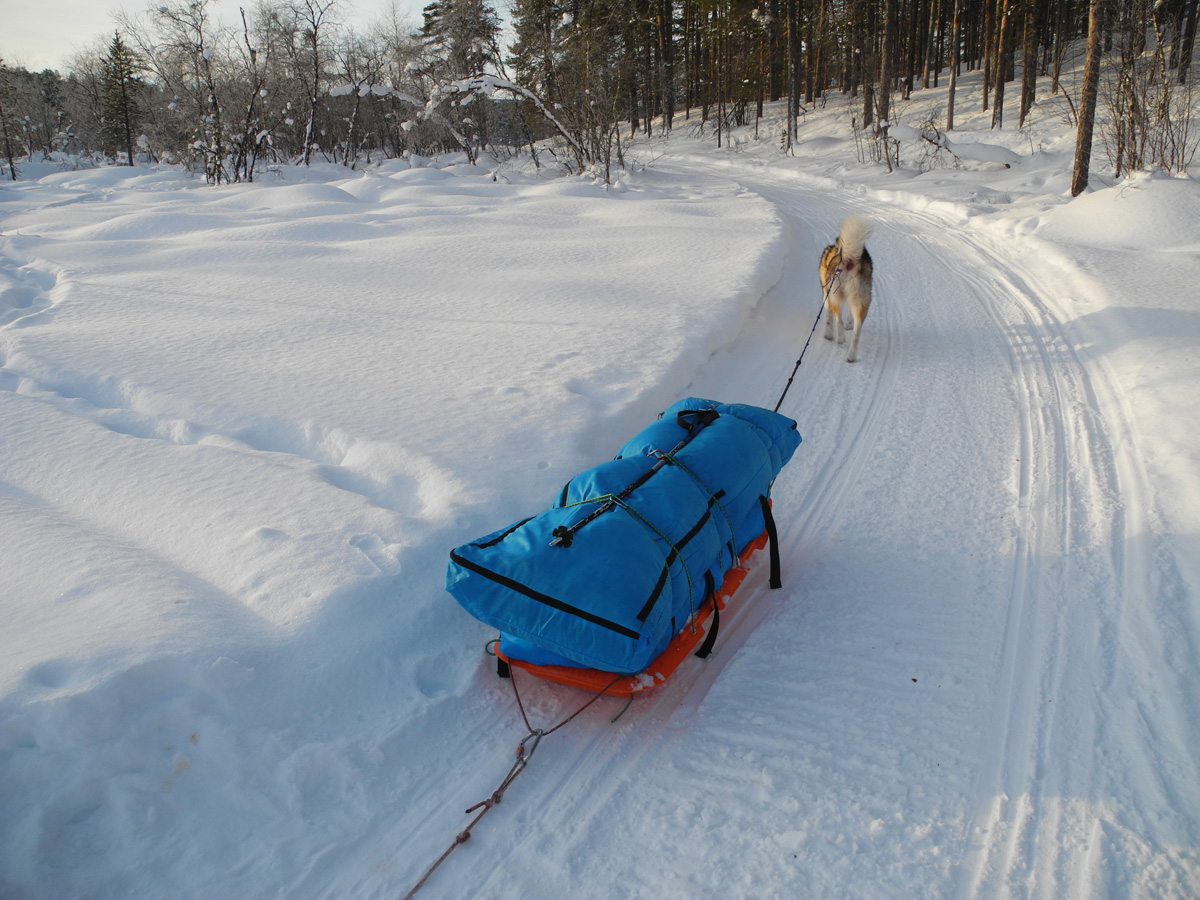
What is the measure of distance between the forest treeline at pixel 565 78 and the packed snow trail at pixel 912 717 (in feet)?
37.2

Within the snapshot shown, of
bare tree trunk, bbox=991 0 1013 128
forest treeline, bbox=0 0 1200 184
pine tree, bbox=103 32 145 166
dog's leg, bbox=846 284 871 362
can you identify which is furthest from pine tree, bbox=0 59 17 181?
bare tree trunk, bbox=991 0 1013 128

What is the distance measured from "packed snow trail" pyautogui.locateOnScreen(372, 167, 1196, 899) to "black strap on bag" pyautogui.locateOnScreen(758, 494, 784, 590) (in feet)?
0.22

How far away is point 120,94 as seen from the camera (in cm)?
2922

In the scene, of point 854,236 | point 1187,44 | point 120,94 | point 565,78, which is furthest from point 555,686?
point 120,94

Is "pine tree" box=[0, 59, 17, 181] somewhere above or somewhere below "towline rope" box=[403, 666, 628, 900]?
above

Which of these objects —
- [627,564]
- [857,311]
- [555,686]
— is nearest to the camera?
[627,564]

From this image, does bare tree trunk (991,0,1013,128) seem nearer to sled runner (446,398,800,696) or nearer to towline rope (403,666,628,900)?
sled runner (446,398,800,696)

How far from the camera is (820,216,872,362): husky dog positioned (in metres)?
5.74

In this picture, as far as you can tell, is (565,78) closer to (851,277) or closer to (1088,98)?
(1088,98)

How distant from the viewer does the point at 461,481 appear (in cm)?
353

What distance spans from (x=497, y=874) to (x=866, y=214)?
12792mm

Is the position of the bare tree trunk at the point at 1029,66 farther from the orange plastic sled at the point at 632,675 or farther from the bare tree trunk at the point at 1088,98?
the orange plastic sled at the point at 632,675

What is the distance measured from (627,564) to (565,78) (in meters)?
21.4

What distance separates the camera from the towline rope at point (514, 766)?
201cm
